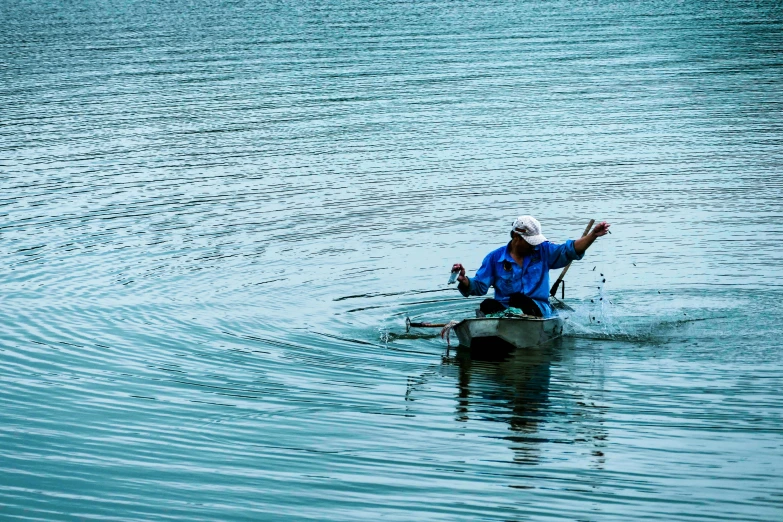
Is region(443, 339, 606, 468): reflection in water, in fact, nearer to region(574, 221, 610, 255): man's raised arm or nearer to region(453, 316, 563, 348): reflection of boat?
region(453, 316, 563, 348): reflection of boat

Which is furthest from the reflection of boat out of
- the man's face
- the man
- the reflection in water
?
the man's face

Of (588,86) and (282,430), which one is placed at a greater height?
(588,86)

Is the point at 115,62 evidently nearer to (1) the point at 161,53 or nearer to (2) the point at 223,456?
(1) the point at 161,53

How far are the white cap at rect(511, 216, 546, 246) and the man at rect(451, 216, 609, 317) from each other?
0.01 m

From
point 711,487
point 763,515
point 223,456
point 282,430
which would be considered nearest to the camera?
point 763,515

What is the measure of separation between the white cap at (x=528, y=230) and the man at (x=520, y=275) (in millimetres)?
11

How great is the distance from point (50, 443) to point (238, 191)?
478 inches

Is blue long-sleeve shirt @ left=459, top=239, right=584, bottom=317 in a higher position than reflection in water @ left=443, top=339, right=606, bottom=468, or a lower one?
higher

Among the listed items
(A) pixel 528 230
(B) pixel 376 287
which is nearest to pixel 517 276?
(A) pixel 528 230

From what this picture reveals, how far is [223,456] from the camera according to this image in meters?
10.7

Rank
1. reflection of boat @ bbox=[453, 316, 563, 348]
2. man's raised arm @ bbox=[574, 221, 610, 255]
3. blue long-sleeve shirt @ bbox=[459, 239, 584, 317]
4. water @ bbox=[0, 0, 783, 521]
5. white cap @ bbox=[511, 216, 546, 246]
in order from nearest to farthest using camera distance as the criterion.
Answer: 1. water @ bbox=[0, 0, 783, 521]
2. man's raised arm @ bbox=[574, 221, 610, 255]
3. reflection of boat @ bbox=[453, 316, 563, 348]
4. white cap @ bbox=[511, 216, 546, 246]
5. blue long-sleeve shirt @ bbox=[459, 239, 584, 317]

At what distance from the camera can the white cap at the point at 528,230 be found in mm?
13945

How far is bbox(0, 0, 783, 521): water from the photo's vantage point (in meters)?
10.1

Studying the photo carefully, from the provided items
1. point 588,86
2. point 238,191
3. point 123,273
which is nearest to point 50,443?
point 123,273
